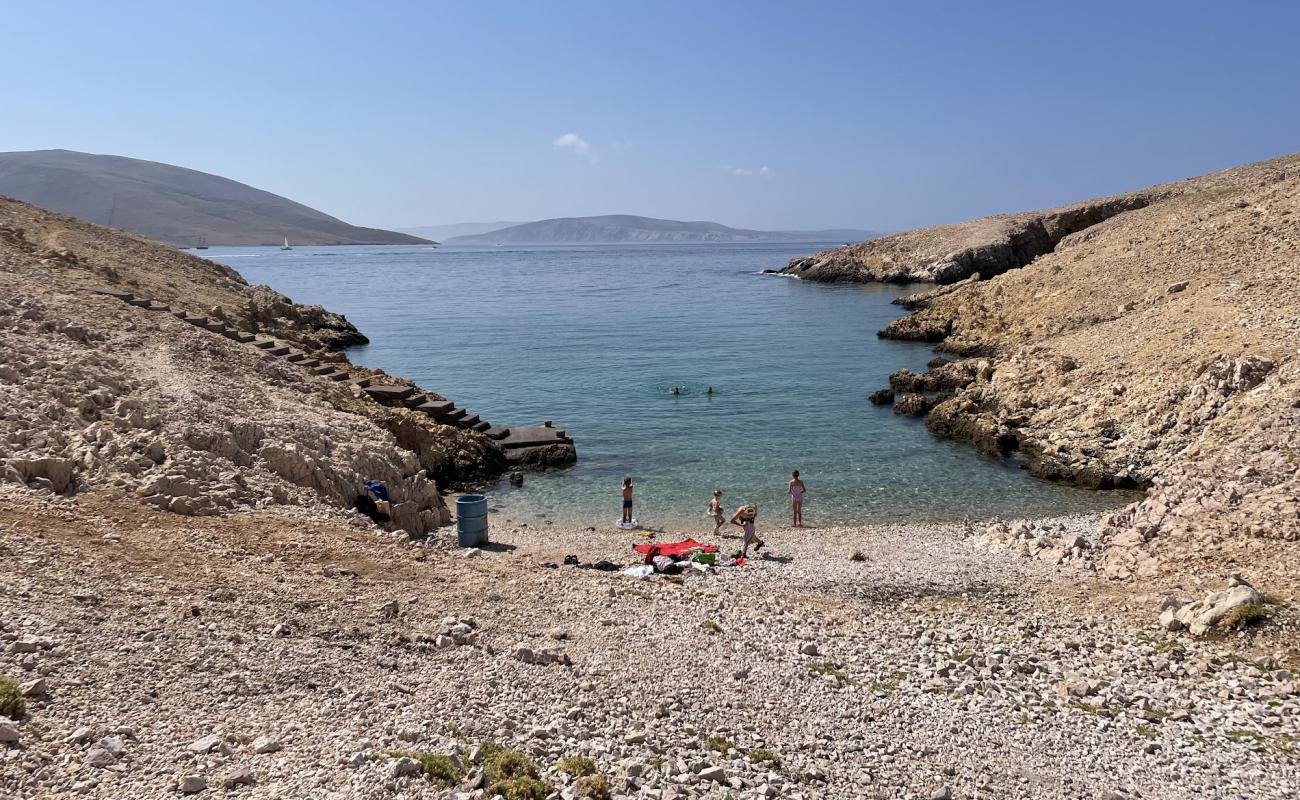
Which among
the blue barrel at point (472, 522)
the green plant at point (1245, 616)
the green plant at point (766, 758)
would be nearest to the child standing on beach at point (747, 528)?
the blue barrel at point (472, 522)

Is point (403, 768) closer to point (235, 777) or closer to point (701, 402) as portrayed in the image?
point (235, 777)

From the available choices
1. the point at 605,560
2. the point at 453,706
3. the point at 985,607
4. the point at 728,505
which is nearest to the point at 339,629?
the point at 453,706

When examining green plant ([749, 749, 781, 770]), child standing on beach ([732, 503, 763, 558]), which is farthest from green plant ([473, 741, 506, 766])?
child standing on beach ([732, 503, 763, 558])

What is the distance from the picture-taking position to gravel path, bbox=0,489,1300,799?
7.16m

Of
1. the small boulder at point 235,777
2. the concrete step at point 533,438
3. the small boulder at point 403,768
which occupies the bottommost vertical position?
the concrete step at point 533,438

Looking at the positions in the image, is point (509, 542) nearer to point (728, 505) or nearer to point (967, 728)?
point (728, 505)

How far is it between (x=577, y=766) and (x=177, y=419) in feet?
38.9

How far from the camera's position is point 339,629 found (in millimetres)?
9719

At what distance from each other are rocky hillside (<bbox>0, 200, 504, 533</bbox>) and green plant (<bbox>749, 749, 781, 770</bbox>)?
9.78m

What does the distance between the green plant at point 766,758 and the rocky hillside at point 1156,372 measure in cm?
859

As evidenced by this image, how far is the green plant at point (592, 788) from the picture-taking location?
6.90 meters

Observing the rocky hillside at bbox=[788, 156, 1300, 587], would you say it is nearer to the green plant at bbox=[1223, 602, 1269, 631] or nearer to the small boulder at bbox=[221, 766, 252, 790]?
the green plant at bbox=[1223, 602, 1269, 631]

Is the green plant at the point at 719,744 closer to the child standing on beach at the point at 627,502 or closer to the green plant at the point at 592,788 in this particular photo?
the green plant at the point at 592,788

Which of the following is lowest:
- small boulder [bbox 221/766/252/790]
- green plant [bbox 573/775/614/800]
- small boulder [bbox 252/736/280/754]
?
green plant [bbox 573/775/614/800]
